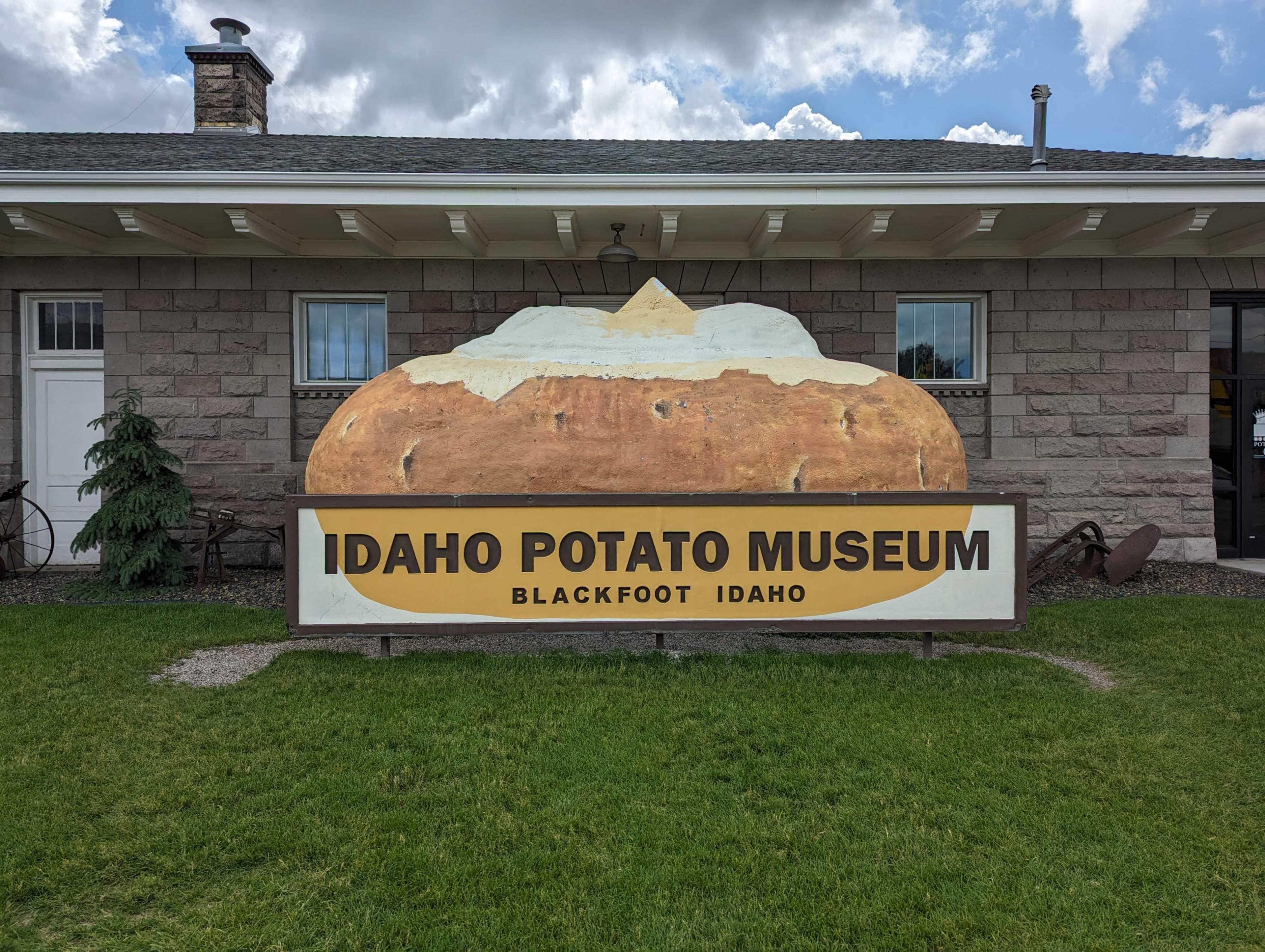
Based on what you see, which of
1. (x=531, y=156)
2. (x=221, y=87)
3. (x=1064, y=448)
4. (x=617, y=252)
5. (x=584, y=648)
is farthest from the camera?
(x=221, y=87)

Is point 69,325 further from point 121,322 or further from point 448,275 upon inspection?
point 448,275

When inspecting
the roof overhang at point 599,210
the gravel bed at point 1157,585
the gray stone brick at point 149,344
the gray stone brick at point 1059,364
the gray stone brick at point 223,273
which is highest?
the roof overhang at point 599,210

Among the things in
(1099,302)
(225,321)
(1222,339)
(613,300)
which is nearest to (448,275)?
(613,300)

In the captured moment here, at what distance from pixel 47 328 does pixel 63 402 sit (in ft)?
2.73

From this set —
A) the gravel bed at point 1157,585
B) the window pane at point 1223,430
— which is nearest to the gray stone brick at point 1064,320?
the window pane at point 1223,430

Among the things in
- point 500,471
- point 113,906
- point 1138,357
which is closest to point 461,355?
point 500,471

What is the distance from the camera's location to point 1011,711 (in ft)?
12.7

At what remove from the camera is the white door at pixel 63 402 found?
8125 mm

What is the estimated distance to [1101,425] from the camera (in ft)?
27.1

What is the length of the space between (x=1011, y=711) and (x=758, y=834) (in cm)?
191

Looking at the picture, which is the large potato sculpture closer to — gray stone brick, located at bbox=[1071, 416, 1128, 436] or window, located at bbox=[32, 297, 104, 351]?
gray stone brick, located at bbox=[1071, 416, 1128, 436]

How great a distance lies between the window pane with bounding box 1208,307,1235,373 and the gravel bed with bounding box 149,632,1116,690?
581 centimetres

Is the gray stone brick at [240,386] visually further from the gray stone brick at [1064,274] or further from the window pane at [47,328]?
the gray stone brick at [1064,274]

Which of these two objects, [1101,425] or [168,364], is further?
[1101,425]
